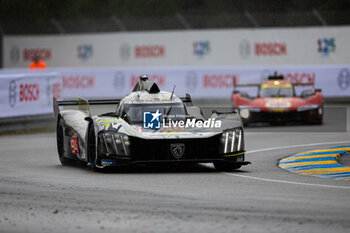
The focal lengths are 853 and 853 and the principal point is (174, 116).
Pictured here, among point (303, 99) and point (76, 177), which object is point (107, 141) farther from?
point (303, 99)

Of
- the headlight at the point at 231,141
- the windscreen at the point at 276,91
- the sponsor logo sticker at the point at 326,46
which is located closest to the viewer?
the headlight at the point at 231,141

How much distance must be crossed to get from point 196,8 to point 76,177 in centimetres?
2837

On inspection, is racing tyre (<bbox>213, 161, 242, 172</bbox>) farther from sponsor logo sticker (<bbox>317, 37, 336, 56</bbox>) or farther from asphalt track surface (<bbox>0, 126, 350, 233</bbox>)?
sponsor logo sticker (<bbox>317, 37, 336, 56</bbox>)

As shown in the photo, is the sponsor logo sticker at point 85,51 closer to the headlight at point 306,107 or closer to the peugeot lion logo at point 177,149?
the headlight at point 306,107

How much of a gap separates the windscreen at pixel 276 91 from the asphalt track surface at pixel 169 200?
9.02 metres

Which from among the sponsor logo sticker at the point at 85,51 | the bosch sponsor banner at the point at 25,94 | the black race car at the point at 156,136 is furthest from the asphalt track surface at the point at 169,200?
the sponsor logo sticker at the point at 85,51

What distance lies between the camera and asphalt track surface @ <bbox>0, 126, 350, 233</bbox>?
7391 millimetres

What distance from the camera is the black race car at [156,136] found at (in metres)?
11.1

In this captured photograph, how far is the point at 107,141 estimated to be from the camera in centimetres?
1119

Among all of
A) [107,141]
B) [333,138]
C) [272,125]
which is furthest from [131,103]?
[272,125]

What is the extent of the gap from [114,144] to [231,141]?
5.14 ft

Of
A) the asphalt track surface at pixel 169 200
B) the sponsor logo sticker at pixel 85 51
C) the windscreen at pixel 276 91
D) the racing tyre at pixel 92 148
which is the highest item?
the sponsor logo sticker at pixel 85 51

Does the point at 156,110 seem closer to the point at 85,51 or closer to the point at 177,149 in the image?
the point at 177,149

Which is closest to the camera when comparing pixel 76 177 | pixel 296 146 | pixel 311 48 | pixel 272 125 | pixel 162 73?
pixel 76 177
